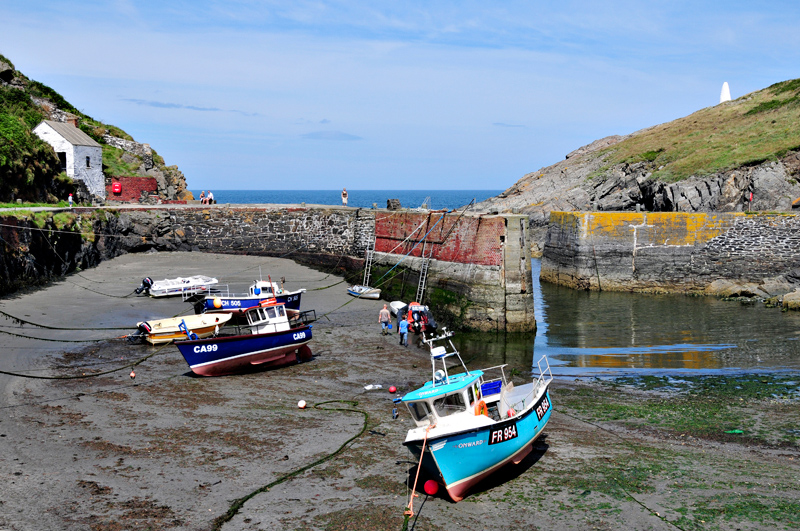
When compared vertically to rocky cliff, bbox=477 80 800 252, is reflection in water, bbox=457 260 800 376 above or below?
below

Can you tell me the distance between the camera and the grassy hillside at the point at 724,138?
39.1 m

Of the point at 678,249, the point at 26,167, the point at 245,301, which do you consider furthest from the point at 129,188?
the point at 678,249

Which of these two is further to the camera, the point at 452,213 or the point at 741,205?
the point at 741,205

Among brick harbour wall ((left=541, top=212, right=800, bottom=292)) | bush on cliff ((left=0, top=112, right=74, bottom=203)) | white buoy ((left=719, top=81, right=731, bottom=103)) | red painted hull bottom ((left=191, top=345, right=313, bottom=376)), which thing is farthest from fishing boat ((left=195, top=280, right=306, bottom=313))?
white buoy ((left=719, top=81, right=731, bottom=103))

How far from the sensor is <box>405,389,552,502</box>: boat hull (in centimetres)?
977

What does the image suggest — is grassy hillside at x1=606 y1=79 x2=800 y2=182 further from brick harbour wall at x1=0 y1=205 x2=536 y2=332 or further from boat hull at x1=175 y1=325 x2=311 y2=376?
boat hull at x1=175 y1=325 x2=311 y2=376

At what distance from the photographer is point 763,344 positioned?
69.6 feet

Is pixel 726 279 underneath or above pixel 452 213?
underneath

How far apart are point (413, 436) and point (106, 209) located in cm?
3111

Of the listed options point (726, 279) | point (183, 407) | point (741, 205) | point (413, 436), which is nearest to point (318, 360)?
point (183, 407)

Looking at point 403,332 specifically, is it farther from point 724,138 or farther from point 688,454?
point 724,138

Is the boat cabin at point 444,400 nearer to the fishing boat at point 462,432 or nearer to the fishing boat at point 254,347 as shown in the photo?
the fishing boat at point 462,432

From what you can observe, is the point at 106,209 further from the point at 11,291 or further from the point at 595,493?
the point at 595,493

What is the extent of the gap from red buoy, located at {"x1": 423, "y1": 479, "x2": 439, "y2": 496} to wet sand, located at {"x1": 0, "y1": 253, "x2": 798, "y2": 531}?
0.62ft
